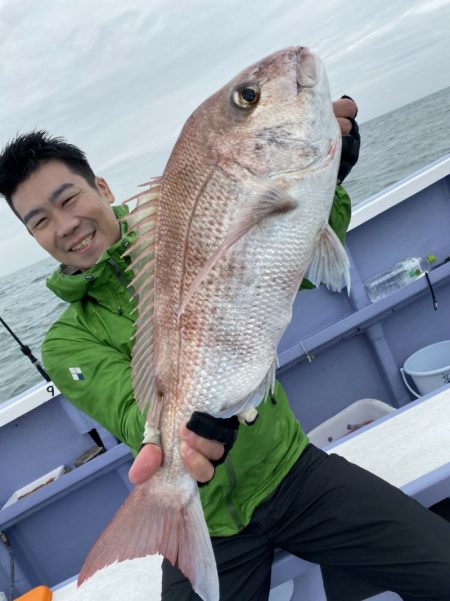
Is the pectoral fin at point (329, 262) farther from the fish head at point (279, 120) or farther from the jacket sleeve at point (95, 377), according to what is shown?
the jacket sleeve at point (95, 377)

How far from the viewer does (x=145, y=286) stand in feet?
5.20

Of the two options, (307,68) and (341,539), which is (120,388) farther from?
(307,68)

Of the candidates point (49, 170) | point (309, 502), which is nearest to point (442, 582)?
point (309, 502)

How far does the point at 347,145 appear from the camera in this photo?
1815mm

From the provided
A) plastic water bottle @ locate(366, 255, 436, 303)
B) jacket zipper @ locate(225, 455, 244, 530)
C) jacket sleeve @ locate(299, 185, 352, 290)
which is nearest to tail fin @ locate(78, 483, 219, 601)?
jacket zipper @ locate(225, 455, 244, 530)

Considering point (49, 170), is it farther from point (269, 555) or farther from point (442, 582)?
point (442, 582)

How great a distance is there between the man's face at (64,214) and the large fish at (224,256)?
0.64 m

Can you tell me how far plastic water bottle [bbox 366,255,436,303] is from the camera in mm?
4035

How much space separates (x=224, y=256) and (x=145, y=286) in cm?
34

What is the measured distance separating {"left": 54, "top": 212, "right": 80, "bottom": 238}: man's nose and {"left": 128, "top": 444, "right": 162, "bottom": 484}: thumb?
106cm

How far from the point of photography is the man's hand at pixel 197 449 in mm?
1427

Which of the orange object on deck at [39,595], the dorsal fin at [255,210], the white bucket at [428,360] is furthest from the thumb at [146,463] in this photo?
the white bucket at [428,360]

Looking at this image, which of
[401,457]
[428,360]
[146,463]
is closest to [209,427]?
[146,463]

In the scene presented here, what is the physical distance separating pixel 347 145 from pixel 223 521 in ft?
5.29
